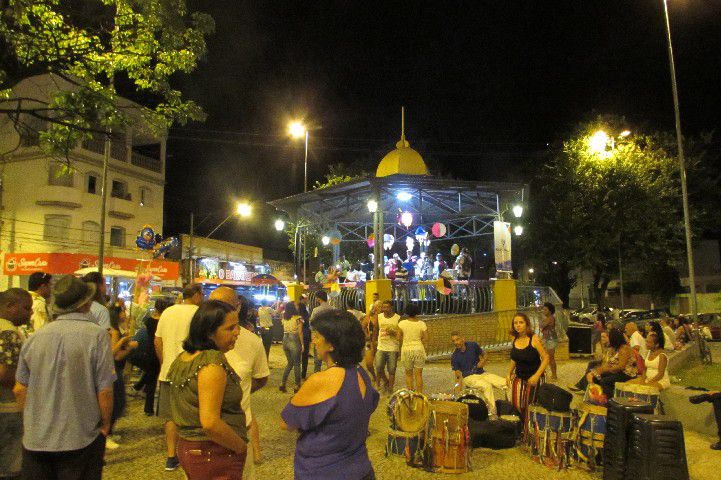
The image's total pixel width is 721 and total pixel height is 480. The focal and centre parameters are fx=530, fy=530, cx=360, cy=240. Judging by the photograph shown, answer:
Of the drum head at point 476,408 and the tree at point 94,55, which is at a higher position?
the tree at point 94,55

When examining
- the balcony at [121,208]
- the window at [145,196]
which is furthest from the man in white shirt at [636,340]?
the window at [145,196]

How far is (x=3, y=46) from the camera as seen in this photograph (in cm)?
652

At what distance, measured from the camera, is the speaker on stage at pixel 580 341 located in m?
16.3

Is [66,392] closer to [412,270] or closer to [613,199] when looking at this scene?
[412,270]

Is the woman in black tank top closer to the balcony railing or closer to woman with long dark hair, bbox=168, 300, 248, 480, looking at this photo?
woman with long dark hair, bbox=168, 300, 248, 480

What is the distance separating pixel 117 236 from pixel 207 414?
31835mm

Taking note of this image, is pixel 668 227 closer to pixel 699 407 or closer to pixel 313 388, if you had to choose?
pixel 699 407

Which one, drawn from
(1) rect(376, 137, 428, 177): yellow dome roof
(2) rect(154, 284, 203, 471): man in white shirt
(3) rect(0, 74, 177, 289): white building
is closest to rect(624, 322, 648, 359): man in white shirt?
(2) rect(154, 284, 203, 471): man in white shirt

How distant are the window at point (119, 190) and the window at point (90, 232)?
95.4 inches

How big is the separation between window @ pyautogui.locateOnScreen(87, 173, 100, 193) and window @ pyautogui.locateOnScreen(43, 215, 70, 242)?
2.24m

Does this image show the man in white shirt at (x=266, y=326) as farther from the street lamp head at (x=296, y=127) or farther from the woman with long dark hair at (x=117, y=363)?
the street lamp head at (x=296, y=127)

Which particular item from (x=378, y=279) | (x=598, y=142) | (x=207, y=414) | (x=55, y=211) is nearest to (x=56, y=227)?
(x=55, y=211)

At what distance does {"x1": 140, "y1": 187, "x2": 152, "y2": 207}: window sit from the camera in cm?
3312

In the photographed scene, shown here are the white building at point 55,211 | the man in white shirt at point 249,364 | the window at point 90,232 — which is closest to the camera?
the man in white shirt at point 249,364
